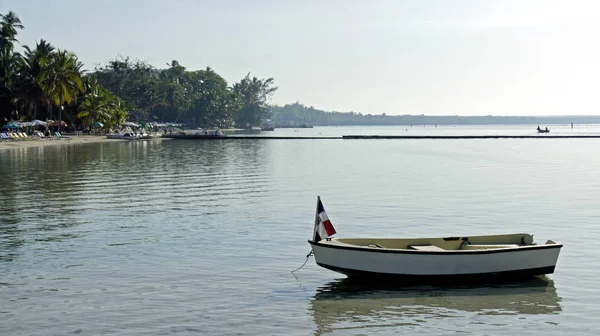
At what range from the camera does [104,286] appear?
64.7 ft

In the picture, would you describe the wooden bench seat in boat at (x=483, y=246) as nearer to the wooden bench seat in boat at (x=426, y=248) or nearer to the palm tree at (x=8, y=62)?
the wooden bench seat in boat at (x=426, y=248)

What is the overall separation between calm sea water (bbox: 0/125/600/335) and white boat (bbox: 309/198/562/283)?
1.42ft

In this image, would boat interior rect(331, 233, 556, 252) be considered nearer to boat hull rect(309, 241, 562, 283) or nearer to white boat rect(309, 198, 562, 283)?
white boat rect(309, 198, 562, 283)

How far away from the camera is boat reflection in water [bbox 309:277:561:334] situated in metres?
17.0

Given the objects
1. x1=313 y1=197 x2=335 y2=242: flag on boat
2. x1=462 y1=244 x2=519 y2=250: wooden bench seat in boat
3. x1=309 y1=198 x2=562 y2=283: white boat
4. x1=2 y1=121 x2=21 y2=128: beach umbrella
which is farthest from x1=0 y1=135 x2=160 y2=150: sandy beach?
x1=462 y1=244 x2=519 y2=250: wooden bench seat in boat

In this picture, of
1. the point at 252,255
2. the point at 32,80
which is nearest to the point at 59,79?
the point at 32,80

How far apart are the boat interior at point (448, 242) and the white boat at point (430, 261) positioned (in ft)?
0.90

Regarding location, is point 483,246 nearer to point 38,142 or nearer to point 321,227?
point 321,227

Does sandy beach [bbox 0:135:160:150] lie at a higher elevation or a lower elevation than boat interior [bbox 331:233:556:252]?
lower

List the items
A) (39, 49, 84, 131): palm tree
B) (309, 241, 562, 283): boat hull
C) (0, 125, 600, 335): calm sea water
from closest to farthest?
(0, 125, 600, 335): calm sea water, (309, 241, 562, 283): boat hull, (39, 49, 84, 131): palm tree

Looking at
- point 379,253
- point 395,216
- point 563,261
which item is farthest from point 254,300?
point 395,216

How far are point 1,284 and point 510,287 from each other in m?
13.9

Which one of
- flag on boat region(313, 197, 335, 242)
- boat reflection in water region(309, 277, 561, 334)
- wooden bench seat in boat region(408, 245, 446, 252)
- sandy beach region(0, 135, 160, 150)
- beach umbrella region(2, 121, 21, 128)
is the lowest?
boat reflection in water region(309, 277, 561, 334)

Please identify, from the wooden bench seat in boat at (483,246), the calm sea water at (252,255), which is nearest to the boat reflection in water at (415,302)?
the calm sea water at (252,255)
